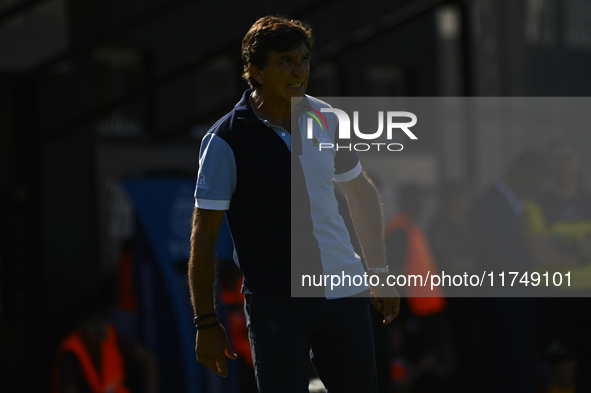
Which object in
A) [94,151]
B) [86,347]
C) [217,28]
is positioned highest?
[217,28]

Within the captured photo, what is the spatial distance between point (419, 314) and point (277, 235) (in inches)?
145

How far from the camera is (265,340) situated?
243cm

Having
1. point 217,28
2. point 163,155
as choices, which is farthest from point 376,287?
point 217,28

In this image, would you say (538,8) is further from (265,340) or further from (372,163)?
(265,340)

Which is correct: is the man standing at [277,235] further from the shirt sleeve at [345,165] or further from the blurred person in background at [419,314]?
the blurred person in background at [419,314]

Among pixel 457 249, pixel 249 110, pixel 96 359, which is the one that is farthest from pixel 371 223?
pixel 457 249

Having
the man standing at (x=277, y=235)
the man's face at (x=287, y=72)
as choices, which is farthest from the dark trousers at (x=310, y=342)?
the man's face at (x=287, y=72)

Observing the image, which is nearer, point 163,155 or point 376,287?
point 376,287

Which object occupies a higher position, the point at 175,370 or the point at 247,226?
the point at 247,226

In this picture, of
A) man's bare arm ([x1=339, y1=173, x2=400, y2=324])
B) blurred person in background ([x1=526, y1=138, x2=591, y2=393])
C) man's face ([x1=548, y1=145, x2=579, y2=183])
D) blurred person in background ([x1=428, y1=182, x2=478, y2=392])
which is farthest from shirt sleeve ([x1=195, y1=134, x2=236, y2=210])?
blurred person in background ([x1=428, y1=182, x2=478, y2=392])

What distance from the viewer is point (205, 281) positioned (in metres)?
2.46

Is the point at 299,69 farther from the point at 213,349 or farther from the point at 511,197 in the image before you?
the point at 511,197

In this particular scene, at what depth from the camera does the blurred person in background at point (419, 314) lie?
18.6 ft

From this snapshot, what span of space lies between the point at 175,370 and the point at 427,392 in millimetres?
2265
